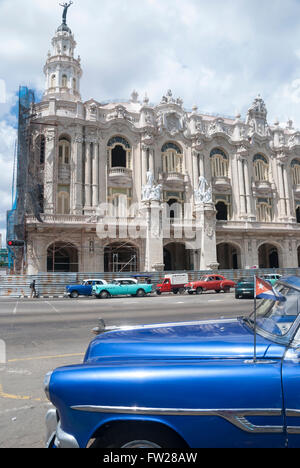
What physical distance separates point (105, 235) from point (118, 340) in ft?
84.5

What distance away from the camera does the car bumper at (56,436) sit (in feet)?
7.29

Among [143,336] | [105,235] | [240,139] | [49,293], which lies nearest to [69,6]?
[240,139]

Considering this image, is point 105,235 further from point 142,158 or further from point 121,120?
point 121,120

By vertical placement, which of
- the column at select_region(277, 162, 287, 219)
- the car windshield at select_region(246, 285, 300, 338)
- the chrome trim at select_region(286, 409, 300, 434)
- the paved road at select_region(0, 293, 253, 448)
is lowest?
the paved road at select_region(0, 293, 253, 448)

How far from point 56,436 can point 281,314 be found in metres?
2.34

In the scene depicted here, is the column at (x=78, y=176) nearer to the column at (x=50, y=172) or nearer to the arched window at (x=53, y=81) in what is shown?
the column at (x=50, y=172)

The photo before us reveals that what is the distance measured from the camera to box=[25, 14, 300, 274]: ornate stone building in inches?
→ 1144

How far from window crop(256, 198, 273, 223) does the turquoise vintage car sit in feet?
67.1

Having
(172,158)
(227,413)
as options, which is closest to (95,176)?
(172,158)

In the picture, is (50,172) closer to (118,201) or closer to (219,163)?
(118,201)

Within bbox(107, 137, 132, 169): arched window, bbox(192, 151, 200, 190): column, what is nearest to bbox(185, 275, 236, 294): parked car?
bbox(192, 151, 200, 190): column

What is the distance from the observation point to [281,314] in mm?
3221

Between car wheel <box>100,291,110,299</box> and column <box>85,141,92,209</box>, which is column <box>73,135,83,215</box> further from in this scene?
car wheel <box>100,291,110,299</box>

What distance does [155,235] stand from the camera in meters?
29.0
